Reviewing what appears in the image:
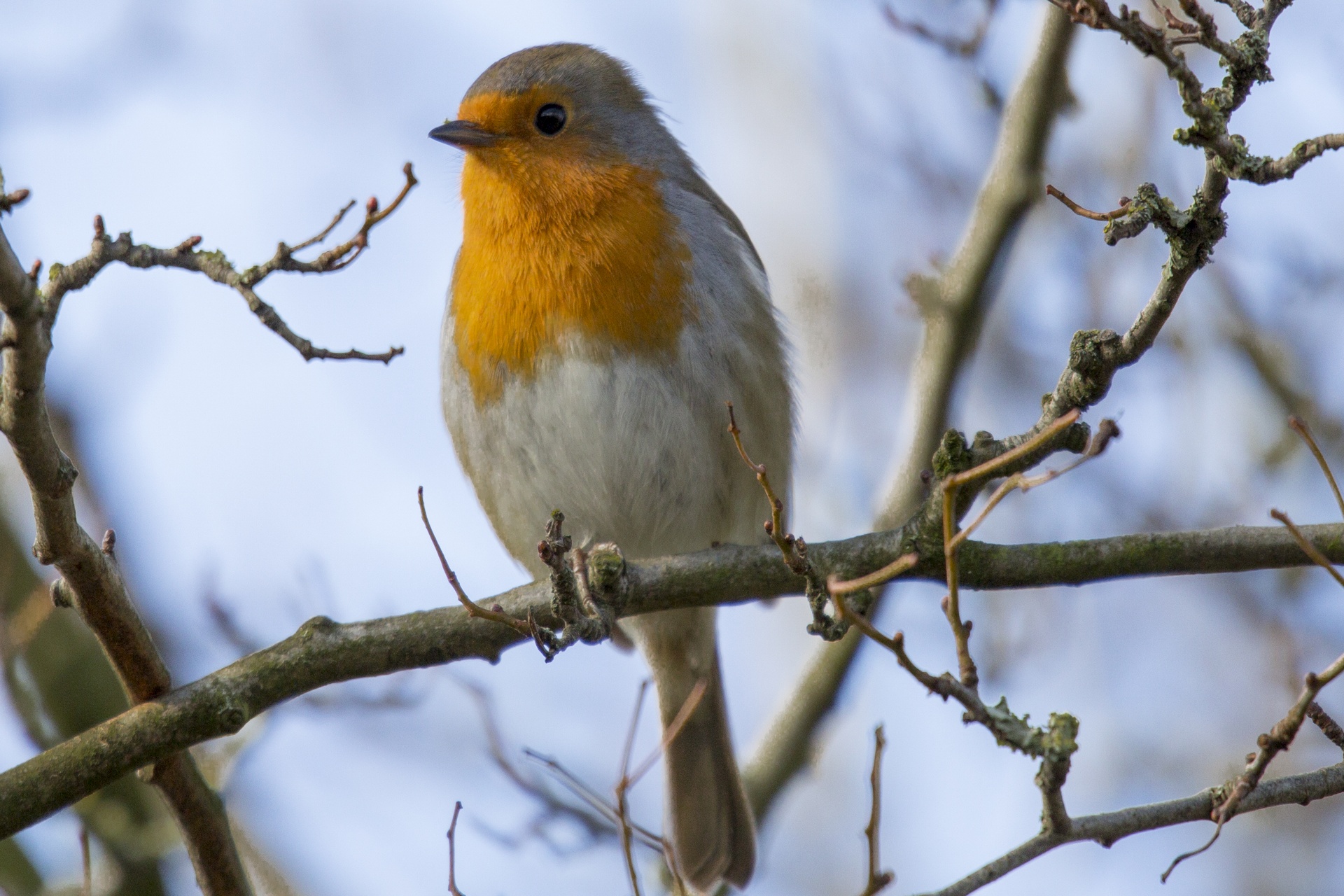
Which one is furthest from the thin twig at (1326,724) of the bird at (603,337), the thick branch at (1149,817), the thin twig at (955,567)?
the bird at (603,337)

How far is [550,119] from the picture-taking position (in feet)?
16.8

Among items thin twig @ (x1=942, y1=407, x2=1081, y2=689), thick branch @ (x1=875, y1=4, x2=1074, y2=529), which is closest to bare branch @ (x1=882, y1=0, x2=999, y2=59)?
thick branch @ (x1=875, y1=4, x2=1074, y2=529)

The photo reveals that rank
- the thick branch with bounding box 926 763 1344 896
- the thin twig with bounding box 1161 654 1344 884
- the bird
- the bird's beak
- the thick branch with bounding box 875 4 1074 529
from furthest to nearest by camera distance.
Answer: the bird's beak
the thick branch with bounding box 875 4 1074 529
the bird
the thick branch with bounding box 926 763 1344 896
the thin twig with bounding box 1161 654 1344 884

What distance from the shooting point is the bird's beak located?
16.1 feet

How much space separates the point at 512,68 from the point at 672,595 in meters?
2.60

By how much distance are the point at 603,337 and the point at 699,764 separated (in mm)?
2203

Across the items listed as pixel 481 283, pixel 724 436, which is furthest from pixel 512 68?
pixel 724 436

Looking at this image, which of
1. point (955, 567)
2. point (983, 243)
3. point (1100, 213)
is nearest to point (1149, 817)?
point (955, 567)

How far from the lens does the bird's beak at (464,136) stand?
4.91 m

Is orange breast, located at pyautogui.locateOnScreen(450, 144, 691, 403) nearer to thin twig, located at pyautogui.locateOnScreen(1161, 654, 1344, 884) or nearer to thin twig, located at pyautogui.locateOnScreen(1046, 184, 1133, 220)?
thin twig, located at pyautogui.locateOnScreen(1046, 184, 1133, 220)

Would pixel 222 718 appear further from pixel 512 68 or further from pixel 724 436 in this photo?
pixel 512 68

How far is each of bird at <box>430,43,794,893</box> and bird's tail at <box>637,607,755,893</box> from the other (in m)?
0.01

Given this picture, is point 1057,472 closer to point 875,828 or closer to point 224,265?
point 875,828

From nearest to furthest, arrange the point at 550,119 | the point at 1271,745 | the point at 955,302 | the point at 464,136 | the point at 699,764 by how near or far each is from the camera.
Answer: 1. the point at 1271,745
2. the point at 955,302
3. the point at 464,136
4. the point at 550,119
5. the point at 699,764
